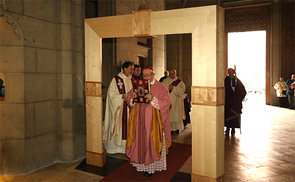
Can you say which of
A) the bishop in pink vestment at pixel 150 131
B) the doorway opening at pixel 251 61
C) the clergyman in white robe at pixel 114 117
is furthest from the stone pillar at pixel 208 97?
the doorway opening at pixel 251 61

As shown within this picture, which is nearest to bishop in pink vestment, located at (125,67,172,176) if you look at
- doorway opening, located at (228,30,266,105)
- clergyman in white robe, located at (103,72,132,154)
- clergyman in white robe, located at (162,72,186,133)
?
clergyman in white robe, located at (103,72,132,154)

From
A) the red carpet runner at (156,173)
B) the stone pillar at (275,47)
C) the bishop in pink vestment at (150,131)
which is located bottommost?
the red carpet runner at (156,173)

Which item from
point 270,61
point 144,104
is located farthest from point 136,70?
point 270,61

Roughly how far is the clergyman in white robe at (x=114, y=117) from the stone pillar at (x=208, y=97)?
196cm

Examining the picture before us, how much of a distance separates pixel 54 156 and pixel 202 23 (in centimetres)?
367

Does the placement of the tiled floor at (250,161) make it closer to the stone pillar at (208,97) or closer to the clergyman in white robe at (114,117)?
the clergyman in white robe at (114,117)

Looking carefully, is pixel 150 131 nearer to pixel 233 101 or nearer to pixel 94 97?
pixel 94 97

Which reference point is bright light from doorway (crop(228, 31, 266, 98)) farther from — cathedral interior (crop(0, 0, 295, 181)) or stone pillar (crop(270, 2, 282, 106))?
cathedral interior (crop(0, 0, 295, 181))

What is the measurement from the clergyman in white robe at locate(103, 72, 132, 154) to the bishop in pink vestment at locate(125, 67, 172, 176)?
1005 millimetres

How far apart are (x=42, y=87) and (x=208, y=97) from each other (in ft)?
9.68

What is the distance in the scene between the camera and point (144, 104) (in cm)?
411

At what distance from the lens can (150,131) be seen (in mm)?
3982

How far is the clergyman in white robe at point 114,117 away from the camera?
5105 millimetres

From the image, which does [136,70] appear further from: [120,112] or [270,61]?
[270,61]
